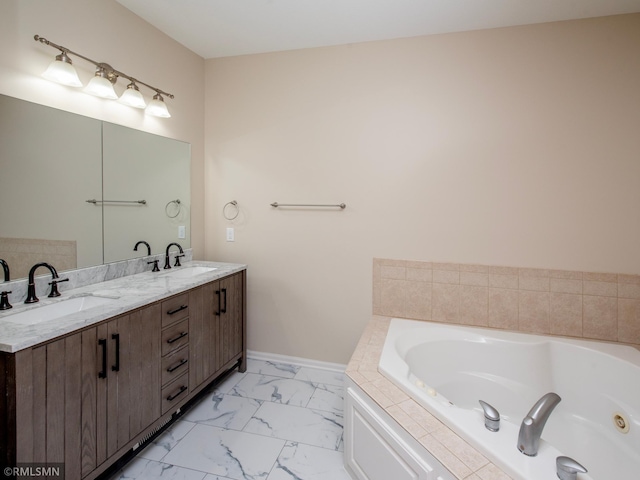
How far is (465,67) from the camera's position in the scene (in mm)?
2312

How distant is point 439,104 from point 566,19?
35.6 inches

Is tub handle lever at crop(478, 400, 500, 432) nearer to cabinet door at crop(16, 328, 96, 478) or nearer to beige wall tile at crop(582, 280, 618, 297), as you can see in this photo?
beige wall tile at crop(582, 280, 618, 297)

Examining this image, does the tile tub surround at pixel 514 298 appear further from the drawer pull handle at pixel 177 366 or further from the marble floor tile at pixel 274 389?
the drawer pull handle at pixel 177 366

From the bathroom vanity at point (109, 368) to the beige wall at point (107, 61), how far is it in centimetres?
97

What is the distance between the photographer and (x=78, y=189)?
1.91 meters

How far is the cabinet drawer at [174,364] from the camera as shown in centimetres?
184

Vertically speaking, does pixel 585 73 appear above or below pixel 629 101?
above

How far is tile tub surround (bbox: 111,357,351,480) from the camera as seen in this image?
5.49 ft

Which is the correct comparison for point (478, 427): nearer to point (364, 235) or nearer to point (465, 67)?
point (364, 235)

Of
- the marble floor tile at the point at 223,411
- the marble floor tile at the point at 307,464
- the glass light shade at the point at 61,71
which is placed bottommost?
the marble floor tile at the point at 307,464

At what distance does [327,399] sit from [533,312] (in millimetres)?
1570

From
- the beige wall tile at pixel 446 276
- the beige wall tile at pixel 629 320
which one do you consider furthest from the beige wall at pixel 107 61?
the beige wall tile at pixel 629 320

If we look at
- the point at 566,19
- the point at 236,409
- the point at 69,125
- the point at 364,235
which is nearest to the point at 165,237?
the point at 69,125

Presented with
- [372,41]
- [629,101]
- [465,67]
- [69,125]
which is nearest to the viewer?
[69,125]
